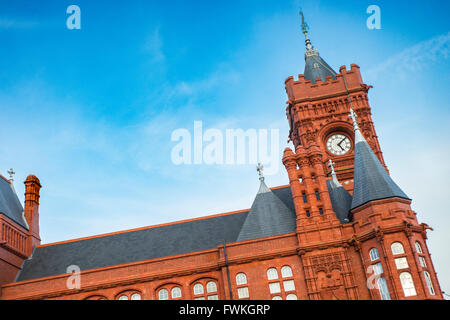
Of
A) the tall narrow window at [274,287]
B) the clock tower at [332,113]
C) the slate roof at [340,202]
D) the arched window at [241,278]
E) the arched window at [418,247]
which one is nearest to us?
the arched window at [418,247]

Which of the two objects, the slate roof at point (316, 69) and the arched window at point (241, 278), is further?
the slate roof at point (316, 69)

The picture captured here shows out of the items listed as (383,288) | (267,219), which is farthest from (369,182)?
(267,219)

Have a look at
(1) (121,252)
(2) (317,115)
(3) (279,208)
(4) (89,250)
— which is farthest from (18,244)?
(2) (317,115)

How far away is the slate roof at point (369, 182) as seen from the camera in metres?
33.0

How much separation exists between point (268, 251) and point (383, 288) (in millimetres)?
8123

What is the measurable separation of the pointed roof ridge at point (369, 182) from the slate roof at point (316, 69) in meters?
19.9

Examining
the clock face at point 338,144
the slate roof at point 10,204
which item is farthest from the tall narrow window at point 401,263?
the slate roof at point 10,204

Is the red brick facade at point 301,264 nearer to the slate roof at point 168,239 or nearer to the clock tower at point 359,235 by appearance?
the clock tower at point 359,235
